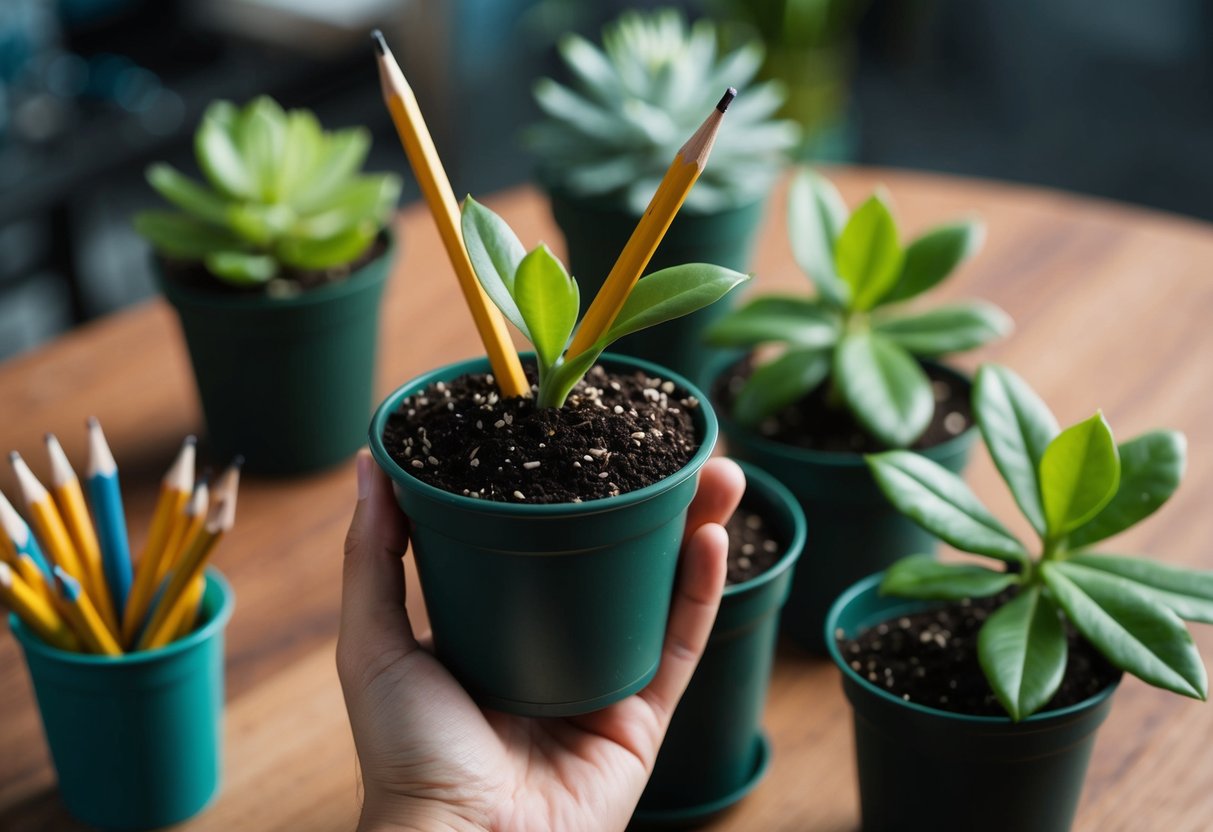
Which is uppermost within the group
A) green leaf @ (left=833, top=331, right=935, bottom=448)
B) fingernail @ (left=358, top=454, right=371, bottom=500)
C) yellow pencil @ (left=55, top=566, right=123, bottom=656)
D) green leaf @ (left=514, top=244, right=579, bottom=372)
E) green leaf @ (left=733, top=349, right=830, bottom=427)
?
green leaf @ (left=514, top=244, right=579, bottom=372)

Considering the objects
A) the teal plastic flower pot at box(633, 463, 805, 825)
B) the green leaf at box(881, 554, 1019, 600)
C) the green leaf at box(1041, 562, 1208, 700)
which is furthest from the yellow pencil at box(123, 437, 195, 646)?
the green leaf at box(1041, 562, 1208, 700)

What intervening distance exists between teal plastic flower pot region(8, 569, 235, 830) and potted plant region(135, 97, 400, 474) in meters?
0.34

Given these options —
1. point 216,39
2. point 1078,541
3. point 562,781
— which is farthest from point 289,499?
point 216,39

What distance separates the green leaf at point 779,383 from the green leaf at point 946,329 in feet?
0.24

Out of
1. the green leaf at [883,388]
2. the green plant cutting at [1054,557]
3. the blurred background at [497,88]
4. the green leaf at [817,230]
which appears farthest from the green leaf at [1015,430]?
the blurred background at [497,88]

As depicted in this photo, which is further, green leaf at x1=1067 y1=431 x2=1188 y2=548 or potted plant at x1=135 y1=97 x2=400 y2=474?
potted plant at x1=135 y1=97 x2=400 y2=474

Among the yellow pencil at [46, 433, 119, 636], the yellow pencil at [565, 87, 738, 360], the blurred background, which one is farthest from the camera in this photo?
the blurred background

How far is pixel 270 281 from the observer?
4.03 ft

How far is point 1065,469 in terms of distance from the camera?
836 millimetres

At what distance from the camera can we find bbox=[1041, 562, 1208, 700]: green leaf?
2.53 ft

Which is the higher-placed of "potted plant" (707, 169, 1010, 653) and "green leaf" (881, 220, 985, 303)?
"green leaf" (881, 220, 985, 303)

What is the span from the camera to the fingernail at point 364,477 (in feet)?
2.63

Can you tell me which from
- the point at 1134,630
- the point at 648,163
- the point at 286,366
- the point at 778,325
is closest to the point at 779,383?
the point at 778,325

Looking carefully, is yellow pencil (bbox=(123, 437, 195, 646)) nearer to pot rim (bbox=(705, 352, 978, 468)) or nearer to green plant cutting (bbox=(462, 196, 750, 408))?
green plant cutting (bbox=(462, 196, 750, 408))
